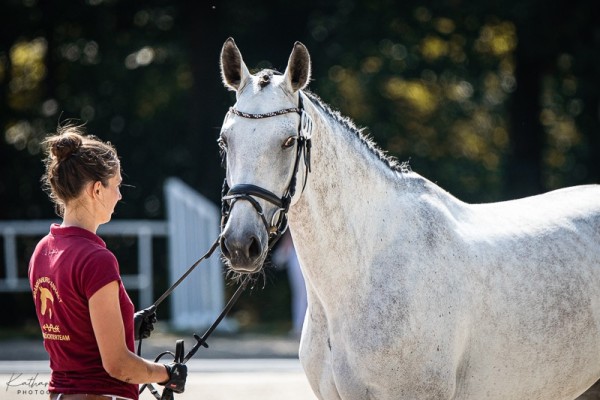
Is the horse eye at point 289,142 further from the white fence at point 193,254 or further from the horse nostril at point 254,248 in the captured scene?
the white fence at point 193,254

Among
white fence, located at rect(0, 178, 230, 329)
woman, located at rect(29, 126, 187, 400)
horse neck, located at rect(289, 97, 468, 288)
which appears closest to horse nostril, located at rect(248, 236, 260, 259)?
horse neck, located at rect(289, 97, 468, 288)

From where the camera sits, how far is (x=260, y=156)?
153 inches

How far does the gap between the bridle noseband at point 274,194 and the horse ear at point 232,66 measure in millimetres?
231

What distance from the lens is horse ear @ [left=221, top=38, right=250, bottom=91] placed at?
4.19 meters

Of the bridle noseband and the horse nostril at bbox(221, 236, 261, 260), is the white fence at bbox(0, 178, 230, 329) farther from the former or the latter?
the horse nostril at bbox(221, 236, 261, 260)

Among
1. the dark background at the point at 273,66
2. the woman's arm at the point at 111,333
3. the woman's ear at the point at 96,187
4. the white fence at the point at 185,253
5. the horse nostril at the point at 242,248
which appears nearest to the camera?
the woman's arm at the point at 111,333

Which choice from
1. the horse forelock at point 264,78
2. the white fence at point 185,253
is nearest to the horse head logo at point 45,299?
the horse forelock at point 264,78

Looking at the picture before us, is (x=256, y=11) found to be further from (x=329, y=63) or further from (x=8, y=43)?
(x=8, y=43)

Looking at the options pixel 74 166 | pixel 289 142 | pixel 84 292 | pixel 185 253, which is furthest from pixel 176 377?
pixel 185 253

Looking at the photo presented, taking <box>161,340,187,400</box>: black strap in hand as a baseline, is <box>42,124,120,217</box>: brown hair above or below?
above

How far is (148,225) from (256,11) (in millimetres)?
5287

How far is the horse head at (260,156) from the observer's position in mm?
3783

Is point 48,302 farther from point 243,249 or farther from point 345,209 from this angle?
point 345,209

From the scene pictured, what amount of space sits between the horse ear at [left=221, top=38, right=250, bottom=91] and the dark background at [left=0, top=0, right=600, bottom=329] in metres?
12.5
